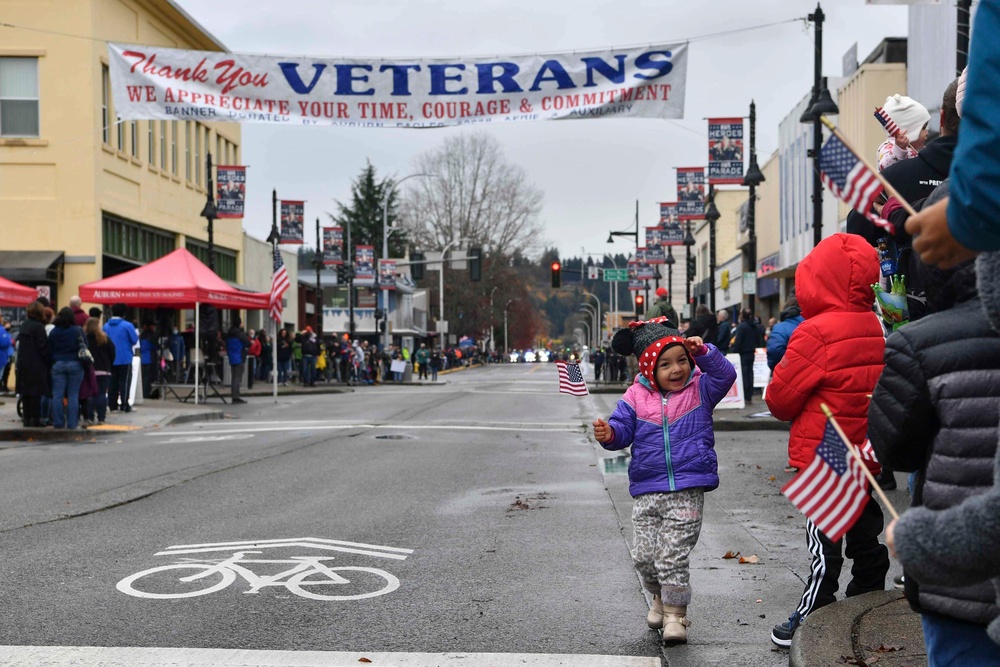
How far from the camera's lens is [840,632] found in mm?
4926

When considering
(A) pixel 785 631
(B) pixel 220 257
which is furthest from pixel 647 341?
(B) pixel 220 257

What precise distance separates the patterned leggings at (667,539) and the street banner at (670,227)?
43885 mm

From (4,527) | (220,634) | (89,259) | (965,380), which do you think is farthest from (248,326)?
(965,380)

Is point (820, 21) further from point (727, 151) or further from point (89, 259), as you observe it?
point (89, 259)

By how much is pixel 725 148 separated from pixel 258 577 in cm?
2693

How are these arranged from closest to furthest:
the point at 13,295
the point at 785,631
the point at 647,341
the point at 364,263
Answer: the point at 785,631 → the point at 647,341 → the point at 13,295 → the point at 364,263

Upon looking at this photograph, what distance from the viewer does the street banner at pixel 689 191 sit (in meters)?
40.4

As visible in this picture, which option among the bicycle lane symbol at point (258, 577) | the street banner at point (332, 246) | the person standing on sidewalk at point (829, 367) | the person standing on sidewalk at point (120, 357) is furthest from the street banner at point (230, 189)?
the person standing on sidewalk at point (829, 367)

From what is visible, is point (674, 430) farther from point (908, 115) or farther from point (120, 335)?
point (120, 335)

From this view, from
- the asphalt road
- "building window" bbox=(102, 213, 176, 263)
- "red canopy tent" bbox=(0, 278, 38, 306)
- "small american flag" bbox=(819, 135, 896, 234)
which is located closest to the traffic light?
"building window" bbox=(102, 213, 176, 263)

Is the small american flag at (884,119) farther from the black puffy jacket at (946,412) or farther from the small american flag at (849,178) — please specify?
the black puffy jacket at (946,412)

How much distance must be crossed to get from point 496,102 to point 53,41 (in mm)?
→ 22209

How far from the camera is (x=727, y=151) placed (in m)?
32.3

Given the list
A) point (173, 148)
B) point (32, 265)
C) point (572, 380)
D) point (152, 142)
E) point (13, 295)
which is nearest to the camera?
point (572, 380)
